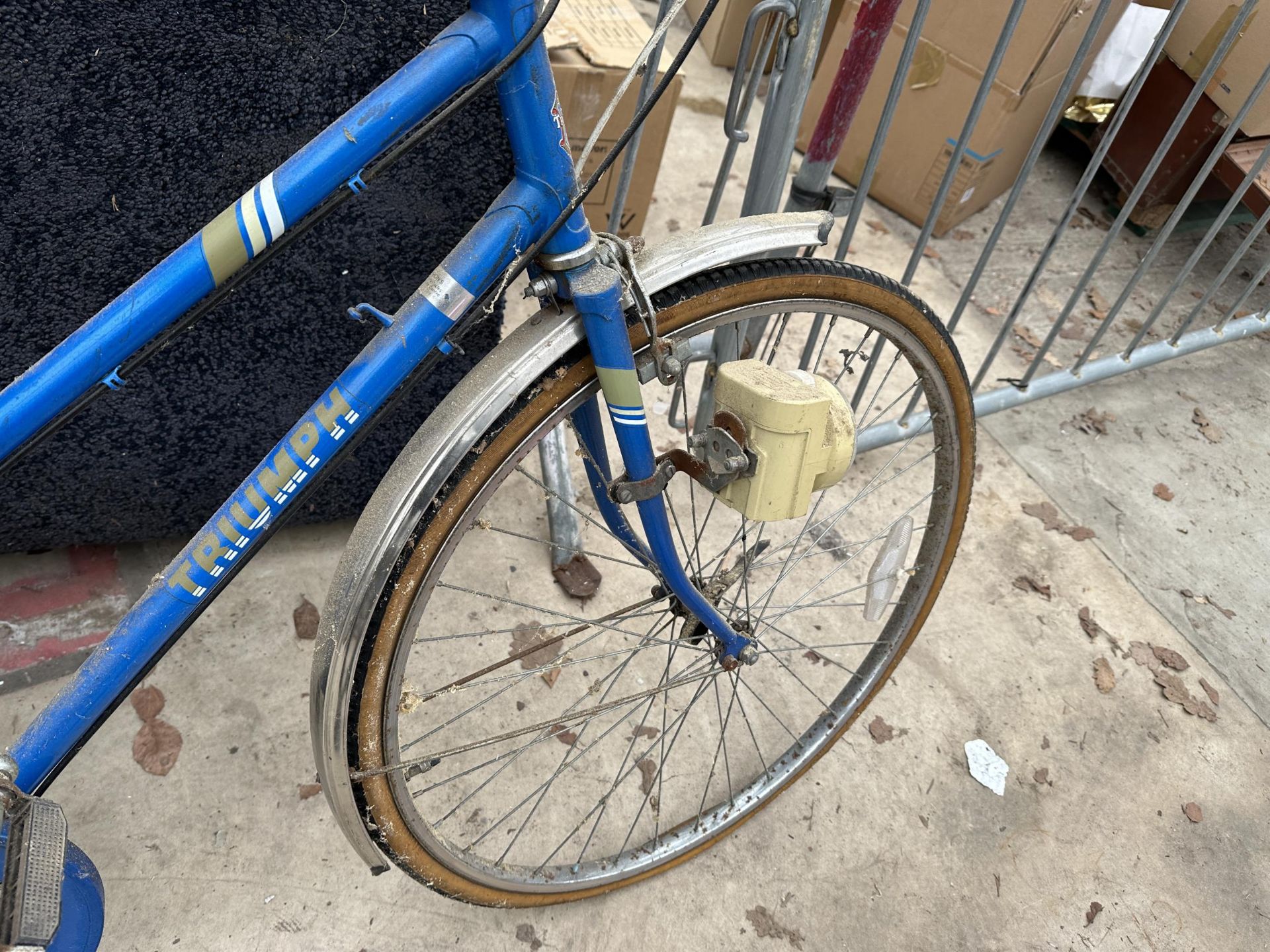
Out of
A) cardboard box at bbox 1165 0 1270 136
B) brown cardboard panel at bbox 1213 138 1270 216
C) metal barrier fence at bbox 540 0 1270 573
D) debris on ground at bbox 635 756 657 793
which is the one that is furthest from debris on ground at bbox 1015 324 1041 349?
debris on ground at bbox 635 756 657 793

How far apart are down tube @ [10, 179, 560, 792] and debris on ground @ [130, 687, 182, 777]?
66 cm

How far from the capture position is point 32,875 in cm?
92

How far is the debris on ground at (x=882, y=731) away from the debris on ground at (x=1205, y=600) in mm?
1021

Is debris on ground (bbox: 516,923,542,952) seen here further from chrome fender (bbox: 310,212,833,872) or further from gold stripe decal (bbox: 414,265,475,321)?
gold stripe decal (bbox: 414,265,475,321)

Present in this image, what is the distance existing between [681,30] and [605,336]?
13.2 ft

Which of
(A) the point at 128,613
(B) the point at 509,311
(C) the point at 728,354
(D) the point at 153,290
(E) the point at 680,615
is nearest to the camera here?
(D) the point at 153,290

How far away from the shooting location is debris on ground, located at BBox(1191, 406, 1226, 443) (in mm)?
2863

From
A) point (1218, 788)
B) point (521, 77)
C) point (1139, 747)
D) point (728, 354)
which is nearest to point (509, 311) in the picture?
point (728, 354)

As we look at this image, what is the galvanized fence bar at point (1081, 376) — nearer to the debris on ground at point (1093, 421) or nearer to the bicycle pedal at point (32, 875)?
the debris on ground at point (1093, 421)

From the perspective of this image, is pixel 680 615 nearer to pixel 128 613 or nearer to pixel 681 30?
pixel 128 613

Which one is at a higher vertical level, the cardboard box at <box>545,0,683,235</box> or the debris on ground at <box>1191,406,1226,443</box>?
the cardboard box at <box>545,0,683,235</box>

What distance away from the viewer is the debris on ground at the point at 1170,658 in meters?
2.16

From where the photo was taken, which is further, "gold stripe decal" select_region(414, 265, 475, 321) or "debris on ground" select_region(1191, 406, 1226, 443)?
"debris on ground" select_region(1191, 406, 1226, 443)

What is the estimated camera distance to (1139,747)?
1979mm
